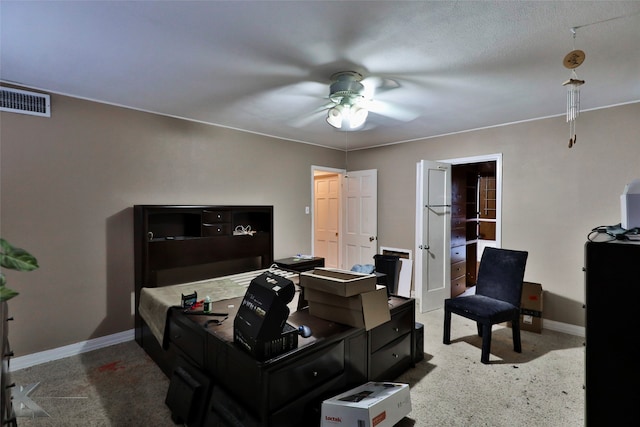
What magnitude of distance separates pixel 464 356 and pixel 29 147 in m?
4.35

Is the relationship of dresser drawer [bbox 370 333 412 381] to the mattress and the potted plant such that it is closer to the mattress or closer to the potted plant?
the mattress

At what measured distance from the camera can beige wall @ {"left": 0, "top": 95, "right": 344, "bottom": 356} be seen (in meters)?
2.72

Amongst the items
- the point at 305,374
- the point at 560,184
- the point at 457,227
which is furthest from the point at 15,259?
the point at 457,227

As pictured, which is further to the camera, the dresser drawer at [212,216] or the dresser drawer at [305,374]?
the dresser drawer at [212,216]

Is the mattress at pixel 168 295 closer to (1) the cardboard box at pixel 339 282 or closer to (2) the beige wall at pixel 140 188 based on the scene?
(2) the beige wall at pixel 140 188

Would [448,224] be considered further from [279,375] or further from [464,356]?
[279,375]

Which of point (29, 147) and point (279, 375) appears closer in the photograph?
point (279, 375)

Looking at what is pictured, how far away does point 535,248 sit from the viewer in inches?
146

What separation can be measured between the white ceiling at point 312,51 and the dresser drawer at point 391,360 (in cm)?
214

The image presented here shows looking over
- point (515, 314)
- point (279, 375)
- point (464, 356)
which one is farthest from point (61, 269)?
point (515, 314)

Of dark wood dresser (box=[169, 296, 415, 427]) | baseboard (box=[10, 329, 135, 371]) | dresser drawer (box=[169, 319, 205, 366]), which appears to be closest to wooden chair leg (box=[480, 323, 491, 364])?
dark wood dresser (box=[169, 296, 415, 427])

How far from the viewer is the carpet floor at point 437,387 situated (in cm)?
209

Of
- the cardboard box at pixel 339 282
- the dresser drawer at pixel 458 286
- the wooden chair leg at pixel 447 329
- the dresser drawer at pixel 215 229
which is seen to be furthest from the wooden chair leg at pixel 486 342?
the dresser drawer at pixel 215 229

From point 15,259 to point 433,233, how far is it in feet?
Result: 13.2
